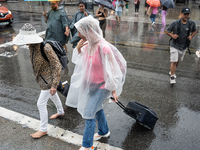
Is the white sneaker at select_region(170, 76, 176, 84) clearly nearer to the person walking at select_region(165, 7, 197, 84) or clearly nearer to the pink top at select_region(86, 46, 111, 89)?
the person walking at select_region(165, 7, 197, 84)

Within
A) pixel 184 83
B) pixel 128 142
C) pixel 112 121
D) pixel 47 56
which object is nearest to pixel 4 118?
pixel 47 56

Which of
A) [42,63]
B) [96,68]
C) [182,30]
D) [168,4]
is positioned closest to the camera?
[96,68]

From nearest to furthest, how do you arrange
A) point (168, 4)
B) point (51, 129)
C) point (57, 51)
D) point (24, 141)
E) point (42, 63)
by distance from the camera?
1. point (42, 63)
2. point (57, 51)
3. point (24, 141)
4. point (51, 129)
5. point (168, 4)

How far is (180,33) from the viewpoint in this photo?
507cm

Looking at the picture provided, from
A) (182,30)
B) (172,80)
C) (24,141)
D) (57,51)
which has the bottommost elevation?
(24,141)

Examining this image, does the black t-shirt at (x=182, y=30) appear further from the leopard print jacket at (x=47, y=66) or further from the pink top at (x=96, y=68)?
the leopard print jacket at (x=47, y=66)

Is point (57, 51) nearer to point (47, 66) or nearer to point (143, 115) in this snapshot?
point (47, 66)

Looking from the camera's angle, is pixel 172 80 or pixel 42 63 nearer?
pixel 42 63

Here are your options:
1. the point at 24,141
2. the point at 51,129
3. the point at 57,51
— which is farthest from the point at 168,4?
the point at 24,141

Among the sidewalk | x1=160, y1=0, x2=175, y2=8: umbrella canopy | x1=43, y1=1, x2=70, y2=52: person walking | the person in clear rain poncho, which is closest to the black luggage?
the person in clear rain poncho

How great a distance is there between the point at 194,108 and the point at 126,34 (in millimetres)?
6920

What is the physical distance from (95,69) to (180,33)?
10.6ft

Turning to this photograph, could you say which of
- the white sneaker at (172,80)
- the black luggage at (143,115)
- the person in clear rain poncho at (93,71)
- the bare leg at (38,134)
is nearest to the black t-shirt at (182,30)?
the white sneaker at (172,80)

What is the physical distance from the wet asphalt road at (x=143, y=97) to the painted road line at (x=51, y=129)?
138 mm
